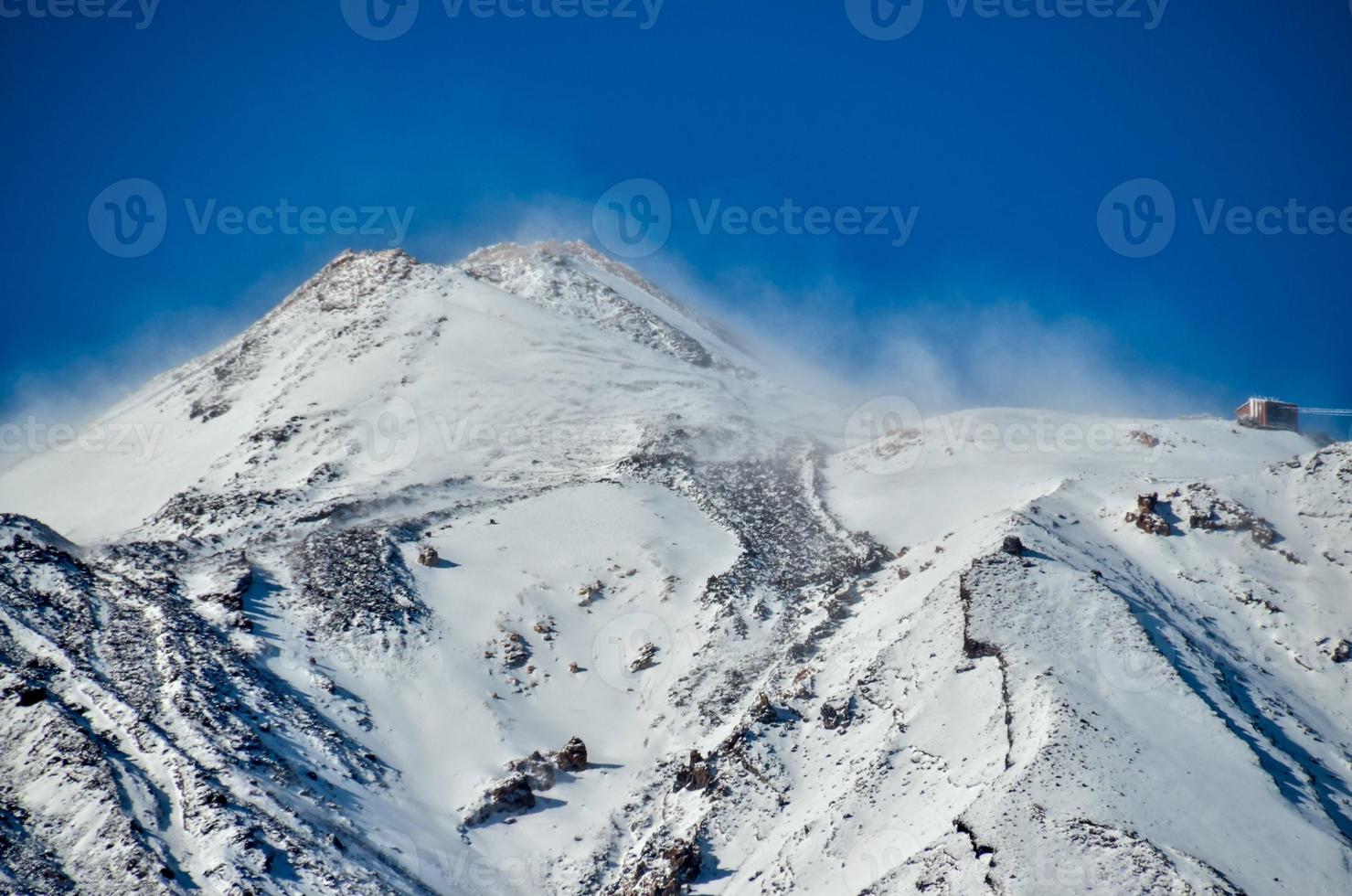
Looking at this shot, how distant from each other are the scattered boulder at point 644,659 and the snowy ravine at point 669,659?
225mm

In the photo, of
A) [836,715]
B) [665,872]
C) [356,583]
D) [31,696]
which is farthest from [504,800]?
[31,696]

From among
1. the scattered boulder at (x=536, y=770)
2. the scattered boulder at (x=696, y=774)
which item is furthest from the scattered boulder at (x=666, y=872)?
the scattered boulder at (x=536, y=770)

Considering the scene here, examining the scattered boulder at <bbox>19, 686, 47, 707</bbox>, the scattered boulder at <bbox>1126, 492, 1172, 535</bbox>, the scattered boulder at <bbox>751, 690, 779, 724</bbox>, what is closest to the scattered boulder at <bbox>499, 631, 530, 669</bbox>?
the scattered boulder at <bbox>751, 690, 779, 724</bbox>

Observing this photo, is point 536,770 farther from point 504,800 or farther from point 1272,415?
point 1272,415

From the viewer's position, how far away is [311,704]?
42906 mm

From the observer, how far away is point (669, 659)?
49875 mm

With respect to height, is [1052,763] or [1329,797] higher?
[1329,797]

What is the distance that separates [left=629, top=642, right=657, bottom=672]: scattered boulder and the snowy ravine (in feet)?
0.74

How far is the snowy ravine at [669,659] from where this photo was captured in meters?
33.2

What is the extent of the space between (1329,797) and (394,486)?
49301mm

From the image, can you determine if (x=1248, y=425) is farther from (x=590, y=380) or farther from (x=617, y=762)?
(x=617, y=762)

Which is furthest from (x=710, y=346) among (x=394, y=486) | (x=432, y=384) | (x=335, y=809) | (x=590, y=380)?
(x=335, y=809)

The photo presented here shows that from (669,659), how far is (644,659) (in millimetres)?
1208

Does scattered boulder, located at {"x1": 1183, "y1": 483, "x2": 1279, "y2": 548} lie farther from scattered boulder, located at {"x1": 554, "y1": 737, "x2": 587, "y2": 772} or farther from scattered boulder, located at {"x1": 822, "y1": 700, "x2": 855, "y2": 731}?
scattered boulder, located at {"x1": 554, "y1": 737, "x2": 587, "y2": 772}
